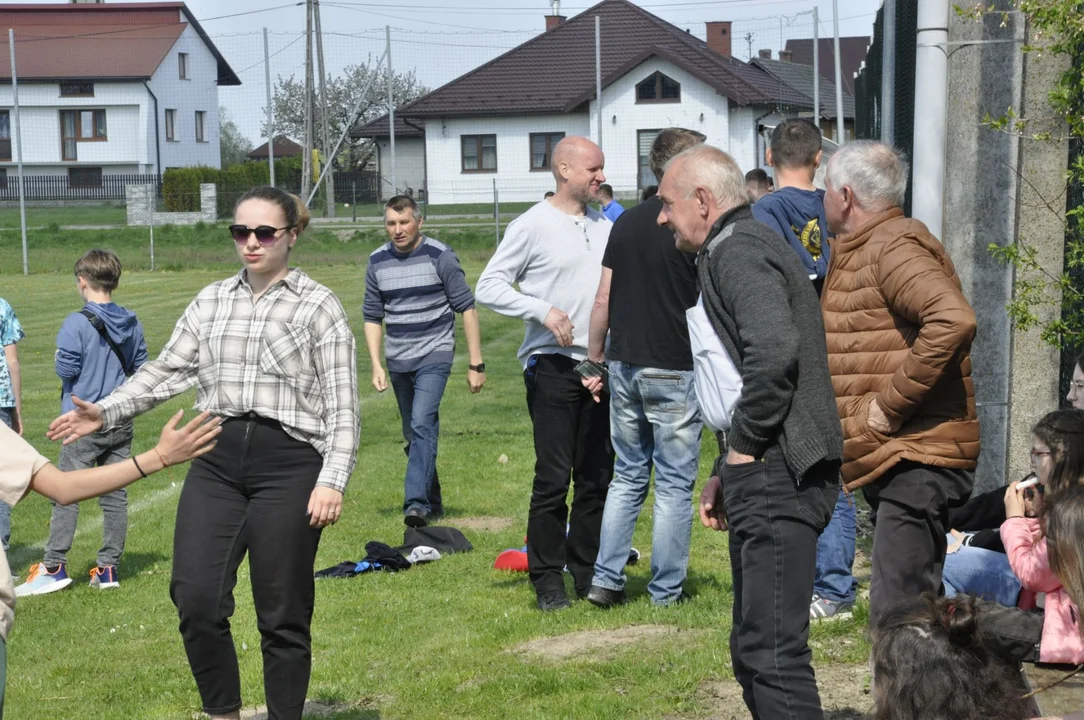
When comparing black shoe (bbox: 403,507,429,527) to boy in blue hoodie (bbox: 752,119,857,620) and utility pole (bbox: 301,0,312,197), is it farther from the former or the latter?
utility pole (bbox: 301,0,312,197)

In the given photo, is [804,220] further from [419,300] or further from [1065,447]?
[419,300]

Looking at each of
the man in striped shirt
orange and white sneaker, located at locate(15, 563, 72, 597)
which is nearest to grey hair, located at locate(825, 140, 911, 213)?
the man in striped shirt

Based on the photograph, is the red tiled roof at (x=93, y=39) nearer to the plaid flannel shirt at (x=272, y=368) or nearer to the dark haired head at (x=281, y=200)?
the dark haired head at (x=281, y=200)

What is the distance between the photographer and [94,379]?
25.4ft

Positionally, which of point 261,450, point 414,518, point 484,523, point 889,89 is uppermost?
point 889,89

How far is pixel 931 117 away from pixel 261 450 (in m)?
3.49

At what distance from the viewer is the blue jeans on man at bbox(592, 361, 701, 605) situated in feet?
20.1

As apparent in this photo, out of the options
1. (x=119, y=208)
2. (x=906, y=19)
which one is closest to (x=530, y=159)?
(x=119, y=208)

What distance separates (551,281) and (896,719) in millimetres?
3446

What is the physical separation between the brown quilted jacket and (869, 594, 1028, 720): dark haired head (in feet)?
3.08

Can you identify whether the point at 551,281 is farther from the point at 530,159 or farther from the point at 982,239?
the point at 530,159

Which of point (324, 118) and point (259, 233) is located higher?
point (324, 118)

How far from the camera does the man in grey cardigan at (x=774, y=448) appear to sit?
3863mm

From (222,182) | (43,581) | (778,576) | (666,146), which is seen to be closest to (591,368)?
(666,146)
